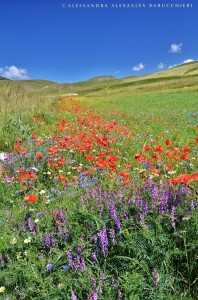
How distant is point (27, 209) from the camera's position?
3.02 m

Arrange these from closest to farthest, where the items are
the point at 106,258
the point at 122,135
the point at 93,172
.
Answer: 1. the point at 106,258
2. the point at 93,172
3. the point at 122,135

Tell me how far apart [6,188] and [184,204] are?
2.71m

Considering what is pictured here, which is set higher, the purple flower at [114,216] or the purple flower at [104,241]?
the purple flower at [114,216]

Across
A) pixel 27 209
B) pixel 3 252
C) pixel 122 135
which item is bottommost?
pixel 3 252

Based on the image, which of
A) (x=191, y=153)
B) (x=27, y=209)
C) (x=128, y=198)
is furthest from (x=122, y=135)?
(x=128, y=198)

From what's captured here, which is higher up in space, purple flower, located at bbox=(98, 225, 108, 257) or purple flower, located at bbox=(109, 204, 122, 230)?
purple flower, located at bbox=(109, 204, 122, 230)

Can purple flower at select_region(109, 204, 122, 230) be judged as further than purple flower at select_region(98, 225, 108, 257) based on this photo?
Yes

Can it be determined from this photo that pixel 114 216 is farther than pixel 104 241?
Yes

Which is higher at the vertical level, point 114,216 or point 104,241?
point 114,216

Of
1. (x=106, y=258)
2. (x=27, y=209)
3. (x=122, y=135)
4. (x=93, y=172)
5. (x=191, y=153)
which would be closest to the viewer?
(x=106, y=258)

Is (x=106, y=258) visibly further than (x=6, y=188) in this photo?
No

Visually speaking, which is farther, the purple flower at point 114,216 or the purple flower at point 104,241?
the purple flower at point 114,216

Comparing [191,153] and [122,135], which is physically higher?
[122,135]

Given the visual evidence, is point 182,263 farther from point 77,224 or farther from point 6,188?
point 6,188
